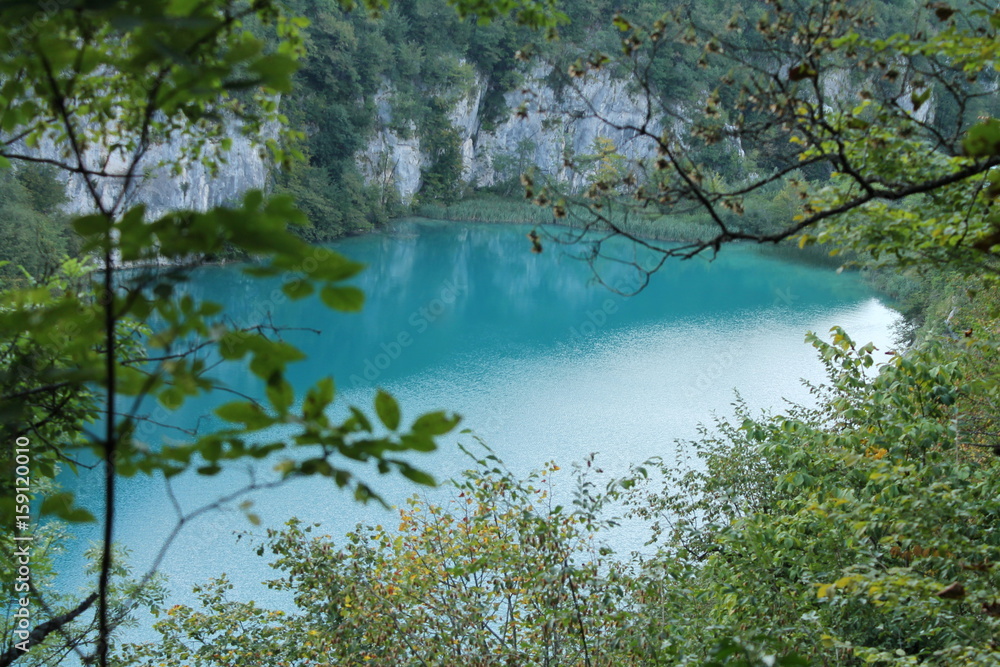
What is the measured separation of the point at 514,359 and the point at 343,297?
1208cm

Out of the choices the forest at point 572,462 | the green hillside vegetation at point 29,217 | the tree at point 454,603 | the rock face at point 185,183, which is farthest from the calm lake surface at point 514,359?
the green hillside vegetation at point 29,217

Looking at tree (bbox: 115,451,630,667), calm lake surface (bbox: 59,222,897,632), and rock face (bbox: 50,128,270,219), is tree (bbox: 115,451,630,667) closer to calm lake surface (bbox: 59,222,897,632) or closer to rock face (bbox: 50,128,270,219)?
A: calm lake surface (bbox: 59,222,897,632)

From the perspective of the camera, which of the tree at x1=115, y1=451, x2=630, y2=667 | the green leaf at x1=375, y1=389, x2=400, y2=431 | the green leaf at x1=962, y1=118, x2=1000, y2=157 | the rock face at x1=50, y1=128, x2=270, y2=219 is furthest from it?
the rock face at x1=50, y1=128, x2=270, y2=219

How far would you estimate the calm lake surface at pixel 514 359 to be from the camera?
7.37 metres

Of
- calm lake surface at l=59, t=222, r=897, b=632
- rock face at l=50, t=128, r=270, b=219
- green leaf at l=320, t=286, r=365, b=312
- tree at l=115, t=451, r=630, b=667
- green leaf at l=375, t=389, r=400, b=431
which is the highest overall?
rock face at l=50, t=128, r=270, b=219

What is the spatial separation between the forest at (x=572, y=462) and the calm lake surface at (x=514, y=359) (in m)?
1.44

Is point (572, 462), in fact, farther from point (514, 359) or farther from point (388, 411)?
point (514, 359)

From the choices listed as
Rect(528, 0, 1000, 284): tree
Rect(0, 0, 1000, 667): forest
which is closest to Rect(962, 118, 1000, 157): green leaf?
Rect(0, 0, 1000, 667): forest

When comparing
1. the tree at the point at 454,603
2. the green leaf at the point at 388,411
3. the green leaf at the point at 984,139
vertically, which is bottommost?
the green leaf at the point at 388,411

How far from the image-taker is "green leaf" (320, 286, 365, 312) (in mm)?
599

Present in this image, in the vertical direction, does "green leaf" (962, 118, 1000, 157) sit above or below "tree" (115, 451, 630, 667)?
below

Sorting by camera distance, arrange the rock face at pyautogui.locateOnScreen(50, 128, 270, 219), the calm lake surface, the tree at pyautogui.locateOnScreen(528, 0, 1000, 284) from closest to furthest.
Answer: the tree at pyautogui.locateOnScreen(528, 0, 1000, 284) → the calm lake surface → the rock face at pyautogui.locateOnScreen(50, 128, 270, 219)

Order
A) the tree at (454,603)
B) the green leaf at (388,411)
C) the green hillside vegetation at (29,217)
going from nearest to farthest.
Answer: the green leaf at (388,411)
the tree at (454,603)
the green hillside vegetation at (29,217)

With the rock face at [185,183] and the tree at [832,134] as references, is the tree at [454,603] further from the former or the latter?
the rock face at [185,183]
